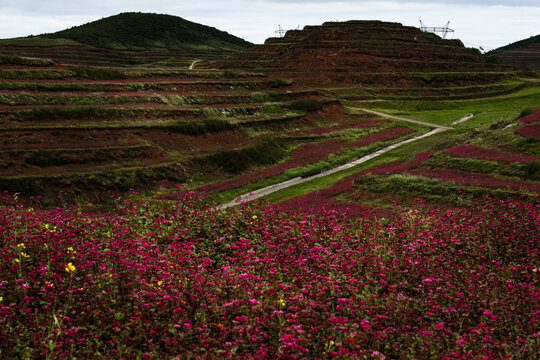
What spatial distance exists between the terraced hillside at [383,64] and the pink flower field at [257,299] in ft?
256

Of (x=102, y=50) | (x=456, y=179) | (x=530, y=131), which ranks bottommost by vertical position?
(x=456, y=179)

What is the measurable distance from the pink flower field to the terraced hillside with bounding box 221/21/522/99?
78100 mm

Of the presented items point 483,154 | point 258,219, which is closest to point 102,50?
point 483,154

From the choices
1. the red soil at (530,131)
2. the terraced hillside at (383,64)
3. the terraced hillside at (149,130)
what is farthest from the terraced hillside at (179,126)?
the red soil at (530,131)

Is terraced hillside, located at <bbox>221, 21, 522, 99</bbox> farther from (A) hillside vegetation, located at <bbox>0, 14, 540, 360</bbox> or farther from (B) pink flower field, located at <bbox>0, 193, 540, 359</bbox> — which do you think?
(B) pink flower field, located at <bbox>0, 193, 540, 359</bbox>

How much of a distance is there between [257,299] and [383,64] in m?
99.3

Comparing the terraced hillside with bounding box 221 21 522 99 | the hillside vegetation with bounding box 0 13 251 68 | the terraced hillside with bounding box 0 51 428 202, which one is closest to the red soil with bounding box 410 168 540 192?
the terraced hillside with bounding box 0 51 428 202

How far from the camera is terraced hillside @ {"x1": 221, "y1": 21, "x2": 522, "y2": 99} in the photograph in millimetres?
93312

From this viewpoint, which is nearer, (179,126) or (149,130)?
(149,130)

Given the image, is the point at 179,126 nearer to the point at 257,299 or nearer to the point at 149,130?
the point at 149,130

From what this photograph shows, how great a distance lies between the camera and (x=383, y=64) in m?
101

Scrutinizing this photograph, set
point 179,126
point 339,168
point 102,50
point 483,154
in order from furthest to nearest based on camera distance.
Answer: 1. point 102,50
2. point 179,126
3. point 339,168
4. point 483,154

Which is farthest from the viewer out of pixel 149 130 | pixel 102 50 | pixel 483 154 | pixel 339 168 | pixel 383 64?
pixel 102 50

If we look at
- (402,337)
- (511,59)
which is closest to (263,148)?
(402,337)
